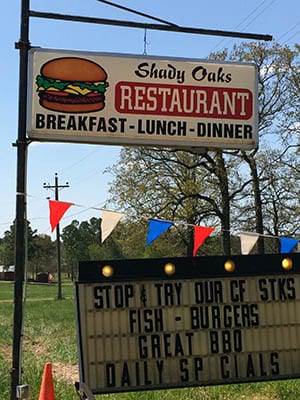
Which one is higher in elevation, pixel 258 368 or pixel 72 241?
pixel 72 241

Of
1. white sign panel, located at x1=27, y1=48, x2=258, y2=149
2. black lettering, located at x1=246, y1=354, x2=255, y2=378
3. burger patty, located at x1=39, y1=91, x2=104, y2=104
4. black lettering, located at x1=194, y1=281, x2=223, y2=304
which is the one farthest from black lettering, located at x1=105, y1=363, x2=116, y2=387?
burger patty, located at x1=39, y1=91, x2=104, y2=104

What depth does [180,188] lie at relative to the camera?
3428 cm

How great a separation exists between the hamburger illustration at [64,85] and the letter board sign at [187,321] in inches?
66.4

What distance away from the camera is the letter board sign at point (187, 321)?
6016mm

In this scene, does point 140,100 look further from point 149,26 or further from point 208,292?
point 208,292

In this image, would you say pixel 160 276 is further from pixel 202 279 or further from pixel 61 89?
pixel 61 89

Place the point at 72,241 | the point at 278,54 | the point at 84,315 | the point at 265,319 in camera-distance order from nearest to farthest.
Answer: the point at 84,315
the point at 265,319
the point at 278,54
the point at 72,241

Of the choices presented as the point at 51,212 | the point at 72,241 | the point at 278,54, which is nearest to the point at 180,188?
the point at 278,54

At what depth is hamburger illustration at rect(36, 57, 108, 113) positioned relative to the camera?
625 cm

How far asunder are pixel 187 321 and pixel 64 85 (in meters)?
2.81

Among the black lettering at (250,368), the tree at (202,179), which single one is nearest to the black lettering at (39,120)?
the black lettering at (250,368)

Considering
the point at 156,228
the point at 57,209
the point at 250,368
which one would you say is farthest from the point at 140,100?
the point at 250,368

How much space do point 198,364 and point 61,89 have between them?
10.6ft

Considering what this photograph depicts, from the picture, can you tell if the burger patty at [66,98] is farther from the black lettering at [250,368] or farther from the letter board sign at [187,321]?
the black lettering at [250,368]
